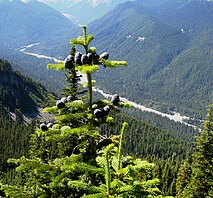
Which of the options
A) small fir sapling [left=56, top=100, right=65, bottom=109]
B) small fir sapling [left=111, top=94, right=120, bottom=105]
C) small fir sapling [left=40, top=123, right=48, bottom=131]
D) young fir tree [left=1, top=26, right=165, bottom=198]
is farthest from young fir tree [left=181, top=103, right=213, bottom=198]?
small fir sapling [left=56, top=100, right=65, bottom=109]

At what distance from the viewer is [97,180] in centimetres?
1084

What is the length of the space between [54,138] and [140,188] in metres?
3.54

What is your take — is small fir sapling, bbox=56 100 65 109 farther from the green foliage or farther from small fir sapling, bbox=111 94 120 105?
the green foliage

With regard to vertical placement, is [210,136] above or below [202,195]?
above

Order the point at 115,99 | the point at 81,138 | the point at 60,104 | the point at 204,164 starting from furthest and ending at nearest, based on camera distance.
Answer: the point at 204,164 → the point at 81,138 → the point at 115,99 → the point at 60,104

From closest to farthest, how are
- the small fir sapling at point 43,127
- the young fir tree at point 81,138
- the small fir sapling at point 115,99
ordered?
the young fir tree at point 81,138 < the small fir sapling at point 115,99 < the small fir sapling at point 43,127

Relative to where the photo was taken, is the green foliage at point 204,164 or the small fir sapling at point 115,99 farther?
the green foliage at point 204,164

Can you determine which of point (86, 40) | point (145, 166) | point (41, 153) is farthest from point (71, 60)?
point (41, 153)

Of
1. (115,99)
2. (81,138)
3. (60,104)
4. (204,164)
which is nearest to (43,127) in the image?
(60,104)

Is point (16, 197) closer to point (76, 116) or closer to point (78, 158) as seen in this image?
point (78, 158)

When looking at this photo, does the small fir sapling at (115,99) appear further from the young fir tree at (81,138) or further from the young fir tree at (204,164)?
the young fir tree at (204,164)

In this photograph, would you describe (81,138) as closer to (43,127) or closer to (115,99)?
(43,127)

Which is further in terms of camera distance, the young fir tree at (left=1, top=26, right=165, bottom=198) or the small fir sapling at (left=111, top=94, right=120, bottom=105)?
the small fir sapling at (left=111, top=94, right=120, bottom=105)

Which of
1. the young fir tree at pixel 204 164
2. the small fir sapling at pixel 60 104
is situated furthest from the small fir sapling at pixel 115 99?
the young fir tree at pixel 204 164
